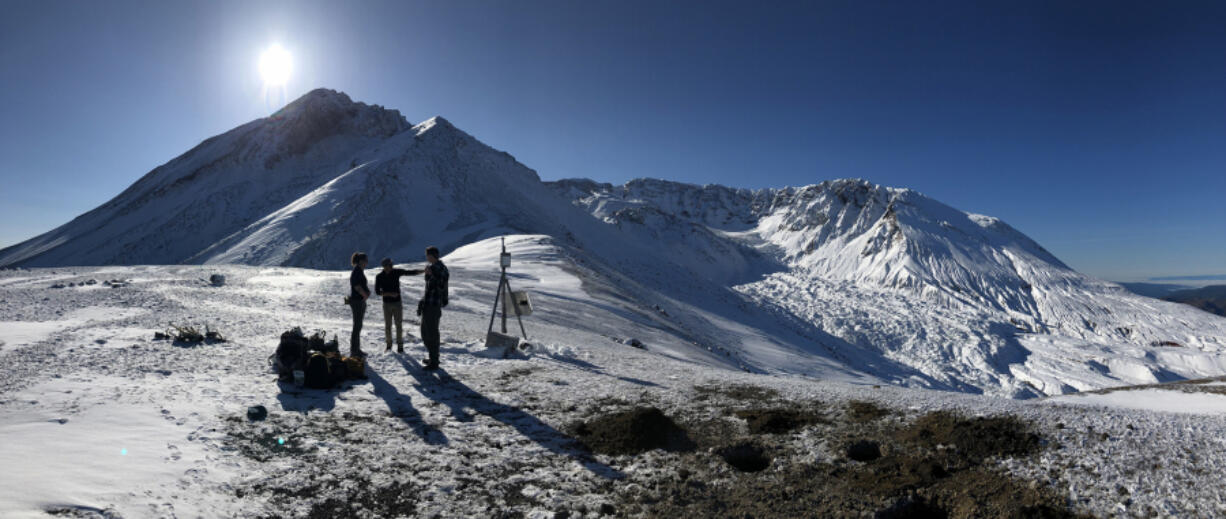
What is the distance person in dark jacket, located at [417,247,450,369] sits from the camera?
36.7 ft

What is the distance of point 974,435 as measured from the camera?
6.31 m

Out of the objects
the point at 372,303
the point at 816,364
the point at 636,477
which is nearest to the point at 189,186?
the point at 372,303

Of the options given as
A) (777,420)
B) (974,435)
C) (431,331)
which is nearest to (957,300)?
(974,435)

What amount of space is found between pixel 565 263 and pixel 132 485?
39.5 meters

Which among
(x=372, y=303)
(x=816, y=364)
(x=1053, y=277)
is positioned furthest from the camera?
(x=1053, y=277)

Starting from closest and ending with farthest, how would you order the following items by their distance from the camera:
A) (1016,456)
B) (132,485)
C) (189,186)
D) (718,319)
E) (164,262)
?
(132,485) < (1016,456) < (718,319) < (164,262) < (189,186)

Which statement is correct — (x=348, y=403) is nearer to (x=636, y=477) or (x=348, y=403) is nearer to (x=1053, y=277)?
(x=636, y=477)

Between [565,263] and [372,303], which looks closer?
[372,303]

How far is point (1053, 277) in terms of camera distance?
130625 millimetres

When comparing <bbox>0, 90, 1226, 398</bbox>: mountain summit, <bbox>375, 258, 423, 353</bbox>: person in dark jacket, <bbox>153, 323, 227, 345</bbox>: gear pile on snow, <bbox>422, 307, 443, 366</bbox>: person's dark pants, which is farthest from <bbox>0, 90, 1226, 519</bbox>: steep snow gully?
<bbox>0, 90, 1226, 398</bbox>: mountain summit

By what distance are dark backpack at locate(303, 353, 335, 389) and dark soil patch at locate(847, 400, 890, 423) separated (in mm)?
9640

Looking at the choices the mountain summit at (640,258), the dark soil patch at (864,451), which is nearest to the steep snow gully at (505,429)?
the dark soil patch at (864,451)

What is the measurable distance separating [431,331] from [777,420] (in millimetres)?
7718

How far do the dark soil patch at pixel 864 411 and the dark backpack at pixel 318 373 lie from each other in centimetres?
964
